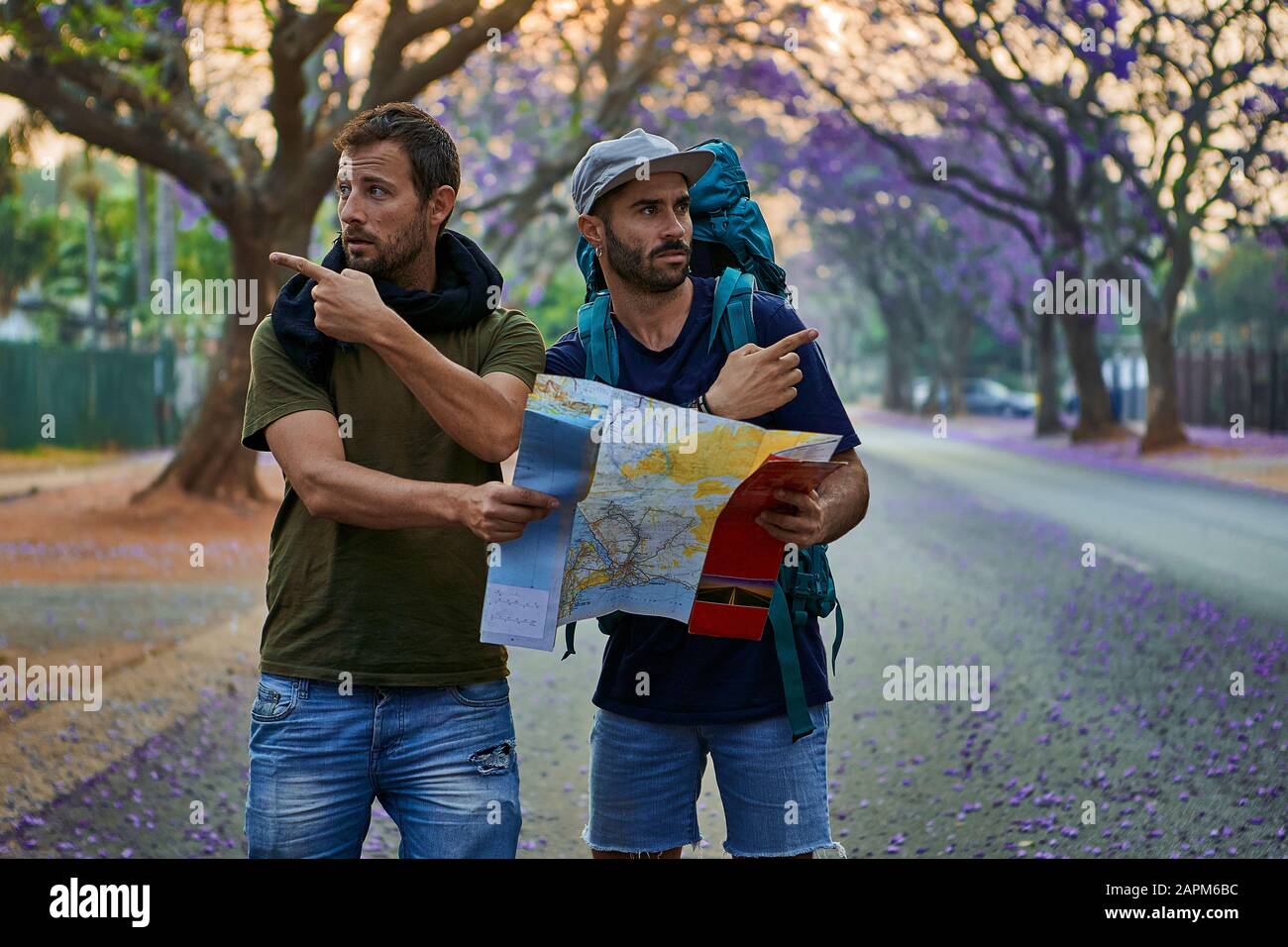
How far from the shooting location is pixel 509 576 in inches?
109

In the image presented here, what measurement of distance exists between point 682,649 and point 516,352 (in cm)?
70

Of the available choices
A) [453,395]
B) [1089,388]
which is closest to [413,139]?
[453,395]

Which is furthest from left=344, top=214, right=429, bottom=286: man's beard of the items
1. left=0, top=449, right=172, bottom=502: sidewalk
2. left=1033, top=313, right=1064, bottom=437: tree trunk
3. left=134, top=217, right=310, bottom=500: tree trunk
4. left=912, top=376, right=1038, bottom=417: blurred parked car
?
left=912, top=376, right=1038, bottom=417: blurred parked car

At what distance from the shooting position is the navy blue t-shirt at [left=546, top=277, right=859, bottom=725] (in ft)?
10.3

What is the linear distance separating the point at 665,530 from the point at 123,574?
1121 cm

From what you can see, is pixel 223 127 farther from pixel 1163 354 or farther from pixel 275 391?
pixel 1163 354

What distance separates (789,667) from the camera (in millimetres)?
3139

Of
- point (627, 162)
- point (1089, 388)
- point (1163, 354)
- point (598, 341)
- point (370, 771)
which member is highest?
point (1163, 354)

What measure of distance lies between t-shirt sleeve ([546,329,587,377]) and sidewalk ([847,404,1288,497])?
17909 mm

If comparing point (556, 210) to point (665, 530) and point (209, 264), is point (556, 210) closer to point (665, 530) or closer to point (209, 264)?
point (209, 264)

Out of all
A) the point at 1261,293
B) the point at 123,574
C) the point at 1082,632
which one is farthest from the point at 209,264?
the point at 1261,293

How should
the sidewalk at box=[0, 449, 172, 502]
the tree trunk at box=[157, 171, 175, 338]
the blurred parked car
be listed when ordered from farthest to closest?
the blurred parked car, the tree trunk at box=[157, 171, 175, 338], the sidewalk at box=[0, 449, 172, 502]

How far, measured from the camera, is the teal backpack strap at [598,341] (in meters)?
3.16

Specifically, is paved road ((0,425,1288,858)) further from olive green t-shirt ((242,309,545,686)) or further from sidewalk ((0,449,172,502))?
sidewalk ((0,449,172,502))
